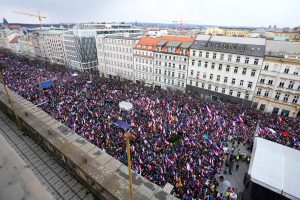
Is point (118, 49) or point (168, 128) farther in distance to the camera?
point (118, 49)

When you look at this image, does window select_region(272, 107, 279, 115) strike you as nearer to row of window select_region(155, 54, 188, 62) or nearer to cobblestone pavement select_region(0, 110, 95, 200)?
row of window select_region(155, 54, 188, 62)

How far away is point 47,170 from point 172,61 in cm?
4443

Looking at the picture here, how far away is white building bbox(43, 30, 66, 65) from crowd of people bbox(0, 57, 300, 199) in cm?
4071

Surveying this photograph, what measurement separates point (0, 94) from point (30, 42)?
10430cm

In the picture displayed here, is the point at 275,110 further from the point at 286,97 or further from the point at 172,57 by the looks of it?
the point at 172,57

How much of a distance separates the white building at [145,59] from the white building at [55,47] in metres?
46.4

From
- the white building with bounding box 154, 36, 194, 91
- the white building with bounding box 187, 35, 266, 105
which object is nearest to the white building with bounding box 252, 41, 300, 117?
the white building with bounding box 187, 35, 266, 105

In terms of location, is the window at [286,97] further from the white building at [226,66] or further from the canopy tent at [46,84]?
the canopy tent at [46,84]

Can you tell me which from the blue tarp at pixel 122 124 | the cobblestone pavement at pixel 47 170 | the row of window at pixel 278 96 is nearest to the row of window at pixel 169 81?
the row of window at pixel 278 96

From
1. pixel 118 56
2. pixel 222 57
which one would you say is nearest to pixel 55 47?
pixel 118 56

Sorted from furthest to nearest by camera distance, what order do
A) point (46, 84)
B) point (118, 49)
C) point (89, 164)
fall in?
point (118, 49) → point (46, 84) → point (89, 164)

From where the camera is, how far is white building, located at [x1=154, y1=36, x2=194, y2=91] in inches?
1914

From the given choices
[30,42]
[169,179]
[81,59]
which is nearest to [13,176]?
[169,179]

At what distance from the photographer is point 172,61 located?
50250mm
